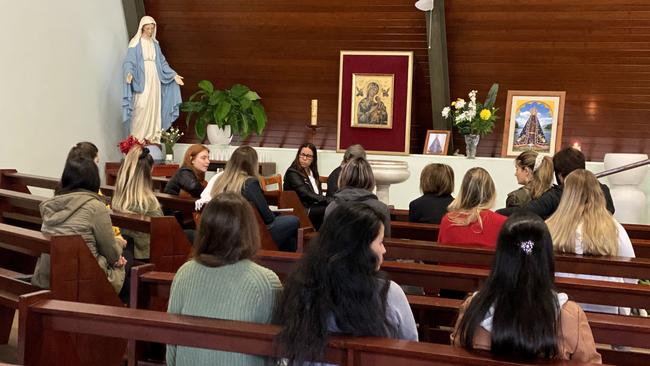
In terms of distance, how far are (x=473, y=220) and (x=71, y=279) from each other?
218cm

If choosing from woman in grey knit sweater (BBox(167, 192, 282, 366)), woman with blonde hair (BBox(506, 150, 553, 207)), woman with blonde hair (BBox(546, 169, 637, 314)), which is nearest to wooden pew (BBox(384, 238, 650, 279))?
woman with blonde hair (BBox(546, 169, 637, 314))

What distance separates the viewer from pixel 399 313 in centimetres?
271

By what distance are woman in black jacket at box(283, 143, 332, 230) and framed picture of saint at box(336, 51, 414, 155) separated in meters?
2.43

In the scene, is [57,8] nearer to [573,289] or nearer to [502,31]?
[502,31]

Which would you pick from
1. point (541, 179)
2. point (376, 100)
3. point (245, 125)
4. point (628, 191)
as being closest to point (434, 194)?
point (541, 179)

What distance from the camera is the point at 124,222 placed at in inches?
202

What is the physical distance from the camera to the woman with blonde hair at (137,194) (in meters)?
5.39

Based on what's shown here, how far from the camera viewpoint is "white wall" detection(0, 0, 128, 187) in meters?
9.10

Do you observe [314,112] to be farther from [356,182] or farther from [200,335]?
[200,335]

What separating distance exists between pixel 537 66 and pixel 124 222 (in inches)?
232

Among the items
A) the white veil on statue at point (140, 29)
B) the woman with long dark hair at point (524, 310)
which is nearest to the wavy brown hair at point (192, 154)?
the white veil on statue at point (140, 29)

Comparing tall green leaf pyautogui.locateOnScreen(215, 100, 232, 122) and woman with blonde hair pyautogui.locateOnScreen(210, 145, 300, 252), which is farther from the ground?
tall green leaf pyautogui.locateOnScreen(215, 100, 232, 122)

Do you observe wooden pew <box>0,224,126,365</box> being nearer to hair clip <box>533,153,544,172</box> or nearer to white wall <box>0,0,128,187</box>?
hair clip <box>533,153,544,172</box>

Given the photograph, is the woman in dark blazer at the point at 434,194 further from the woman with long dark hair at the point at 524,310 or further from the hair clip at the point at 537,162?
the woman with long dark hair at the point at 524,310
